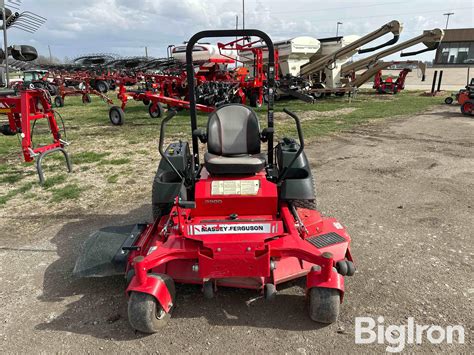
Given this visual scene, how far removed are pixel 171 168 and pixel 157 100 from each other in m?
8.49

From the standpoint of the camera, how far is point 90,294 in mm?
3002

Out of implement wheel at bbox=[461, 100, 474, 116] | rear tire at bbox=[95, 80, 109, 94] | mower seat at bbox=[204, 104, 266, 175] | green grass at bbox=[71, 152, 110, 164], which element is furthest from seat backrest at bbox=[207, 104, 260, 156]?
rear tire at bbox=[95, 80, 109, 94]

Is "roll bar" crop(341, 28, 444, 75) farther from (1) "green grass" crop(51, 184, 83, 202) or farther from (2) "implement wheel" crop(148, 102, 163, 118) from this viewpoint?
(1) "green grass" crop(51, 184, 83, 202)

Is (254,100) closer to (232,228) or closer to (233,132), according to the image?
(233,132)

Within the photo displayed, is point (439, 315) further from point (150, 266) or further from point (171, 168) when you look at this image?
point (171, 168)

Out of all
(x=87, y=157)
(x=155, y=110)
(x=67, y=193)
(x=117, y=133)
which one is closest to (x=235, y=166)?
(x=67, y=193)

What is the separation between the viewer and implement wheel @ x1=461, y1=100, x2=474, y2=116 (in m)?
11.9

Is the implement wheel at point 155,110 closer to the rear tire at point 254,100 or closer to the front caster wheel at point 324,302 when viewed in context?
the rear tire at point 254,100

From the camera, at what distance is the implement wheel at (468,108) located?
38.9ft

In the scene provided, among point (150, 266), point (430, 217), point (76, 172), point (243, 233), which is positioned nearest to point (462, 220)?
point (430, 217)

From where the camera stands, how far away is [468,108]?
1197cm

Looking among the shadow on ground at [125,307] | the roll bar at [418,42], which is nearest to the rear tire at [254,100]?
the roll bar at [418,42]

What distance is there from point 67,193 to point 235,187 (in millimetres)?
3304

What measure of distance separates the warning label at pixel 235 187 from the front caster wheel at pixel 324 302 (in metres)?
0.96
